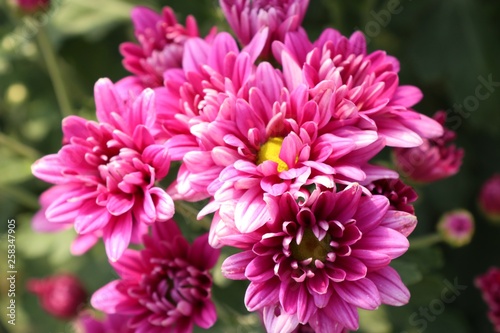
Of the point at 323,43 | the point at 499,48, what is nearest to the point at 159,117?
the point at 323,43

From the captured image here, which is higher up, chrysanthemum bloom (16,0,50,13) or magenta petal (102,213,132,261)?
magenta petal (102,213,132,261)

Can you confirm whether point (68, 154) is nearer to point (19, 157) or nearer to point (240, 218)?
point (240, 218)

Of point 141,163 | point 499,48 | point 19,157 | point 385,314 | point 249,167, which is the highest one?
point 499,48

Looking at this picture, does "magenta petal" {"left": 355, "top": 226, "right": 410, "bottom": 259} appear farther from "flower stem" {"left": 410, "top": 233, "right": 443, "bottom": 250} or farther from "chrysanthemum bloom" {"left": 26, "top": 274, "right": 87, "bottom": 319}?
"chrysanthemum bloom" {"left": 26, "top": 274, "right": 87, "bottom": 319}

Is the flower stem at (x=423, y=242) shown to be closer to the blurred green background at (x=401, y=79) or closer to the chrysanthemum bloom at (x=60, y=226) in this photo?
the blurred green background at (x=401, y=79)

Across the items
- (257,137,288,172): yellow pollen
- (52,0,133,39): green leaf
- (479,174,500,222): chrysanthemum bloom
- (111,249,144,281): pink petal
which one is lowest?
(52,0,133,39): green leaf

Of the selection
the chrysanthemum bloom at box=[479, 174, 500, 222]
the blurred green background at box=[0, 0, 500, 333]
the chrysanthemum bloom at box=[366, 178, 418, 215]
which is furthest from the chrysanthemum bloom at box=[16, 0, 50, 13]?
the chrysanthemum bloom at box=[479, 174, 500, 222]

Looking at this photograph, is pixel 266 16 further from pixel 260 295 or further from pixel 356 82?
pixel 260 295
